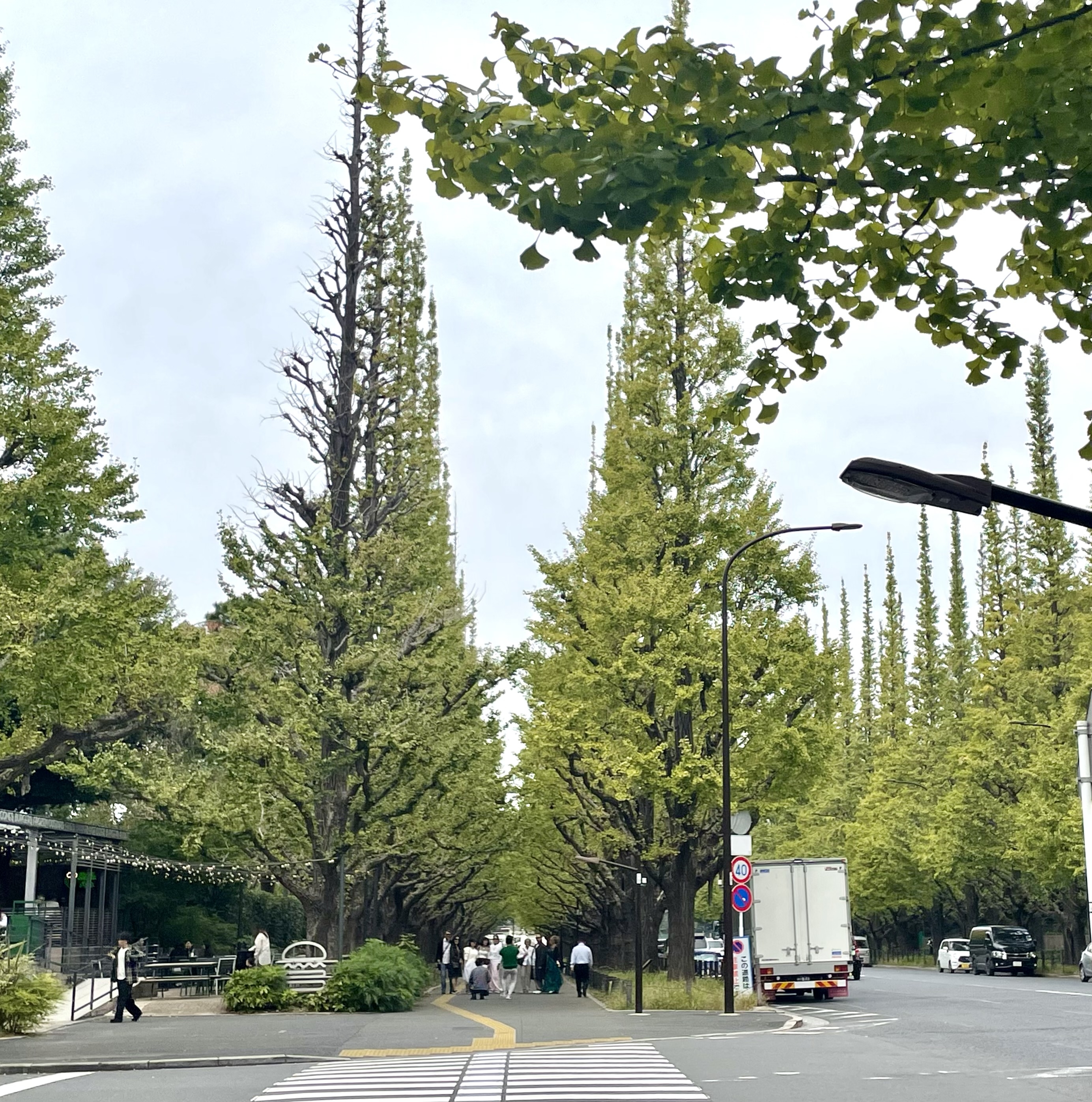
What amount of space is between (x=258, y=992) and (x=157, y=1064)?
998 centimetres

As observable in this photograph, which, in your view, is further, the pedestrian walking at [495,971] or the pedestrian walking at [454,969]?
the pedestrian walking at [454,969]

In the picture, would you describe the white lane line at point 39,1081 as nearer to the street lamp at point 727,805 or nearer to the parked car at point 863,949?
the street lamp at point 727,805

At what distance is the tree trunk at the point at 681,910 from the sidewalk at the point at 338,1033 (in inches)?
127

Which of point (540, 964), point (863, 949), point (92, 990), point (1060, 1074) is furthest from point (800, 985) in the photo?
point (863, 949)

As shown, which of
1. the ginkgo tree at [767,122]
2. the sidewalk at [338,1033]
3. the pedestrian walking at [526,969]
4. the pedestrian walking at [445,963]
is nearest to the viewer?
the ginkgo tree at [767,122]

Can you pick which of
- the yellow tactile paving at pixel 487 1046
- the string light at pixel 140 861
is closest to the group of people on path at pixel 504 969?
the string light at pixel 140 861

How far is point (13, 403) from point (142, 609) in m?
4.04

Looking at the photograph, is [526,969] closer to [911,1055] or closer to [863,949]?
[863,949]

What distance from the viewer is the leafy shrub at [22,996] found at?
21.4 meters

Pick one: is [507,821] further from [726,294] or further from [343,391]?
[726,294]

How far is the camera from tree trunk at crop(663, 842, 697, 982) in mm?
31781

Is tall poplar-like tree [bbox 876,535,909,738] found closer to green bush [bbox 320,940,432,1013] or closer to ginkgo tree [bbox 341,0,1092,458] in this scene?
green bush [bbox 320,940,432,1013]

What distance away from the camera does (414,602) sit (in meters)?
33.9

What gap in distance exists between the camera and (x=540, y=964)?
49031 millimetres
